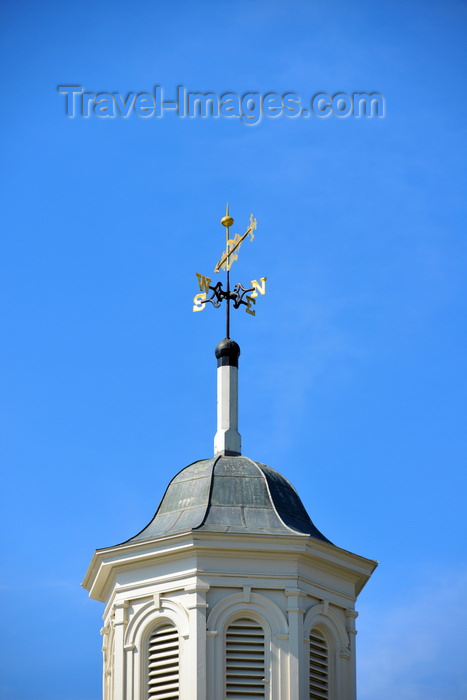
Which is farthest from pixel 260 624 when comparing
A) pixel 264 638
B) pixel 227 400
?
pixel 227 400

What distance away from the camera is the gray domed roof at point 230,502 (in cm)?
3950

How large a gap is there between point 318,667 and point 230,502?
4013 mm

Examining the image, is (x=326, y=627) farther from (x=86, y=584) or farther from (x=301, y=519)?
(x=86, y=584)

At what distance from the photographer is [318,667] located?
128 ft

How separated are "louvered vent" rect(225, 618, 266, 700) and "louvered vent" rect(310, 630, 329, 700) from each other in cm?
125

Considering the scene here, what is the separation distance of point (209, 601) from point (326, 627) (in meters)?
2.79

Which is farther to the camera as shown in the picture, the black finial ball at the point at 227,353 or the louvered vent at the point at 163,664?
the black finial ball at the point at 227,353

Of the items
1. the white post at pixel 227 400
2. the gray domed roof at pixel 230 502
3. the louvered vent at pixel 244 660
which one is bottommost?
the louvered vent at pixel 244 660

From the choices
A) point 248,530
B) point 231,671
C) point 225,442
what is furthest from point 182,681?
point 225,442

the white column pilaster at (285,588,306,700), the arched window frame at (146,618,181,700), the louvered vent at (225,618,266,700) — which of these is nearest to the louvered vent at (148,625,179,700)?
the arched window frame at (146,618,181,700)

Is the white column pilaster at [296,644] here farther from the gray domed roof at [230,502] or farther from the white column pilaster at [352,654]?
the white column pilaster at [352,654]

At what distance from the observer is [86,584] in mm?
41188

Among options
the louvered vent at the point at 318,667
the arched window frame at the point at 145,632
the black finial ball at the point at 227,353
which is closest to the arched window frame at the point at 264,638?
the arched window frame at the point at 145,632

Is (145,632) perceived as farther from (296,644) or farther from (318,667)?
(318,667)
